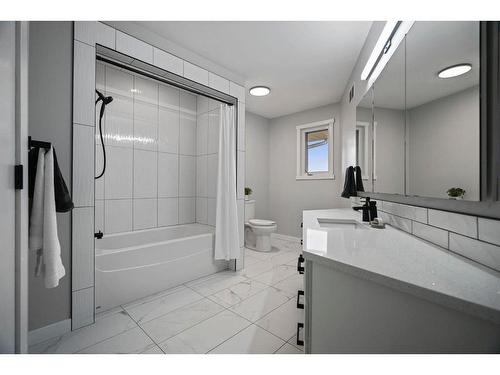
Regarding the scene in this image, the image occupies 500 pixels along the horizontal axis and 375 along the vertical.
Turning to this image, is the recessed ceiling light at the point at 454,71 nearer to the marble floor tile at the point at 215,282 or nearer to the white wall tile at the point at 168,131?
the marble floor tile at the point at 215,282

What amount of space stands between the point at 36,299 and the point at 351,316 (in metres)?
1.84

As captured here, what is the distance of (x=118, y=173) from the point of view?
2506mm

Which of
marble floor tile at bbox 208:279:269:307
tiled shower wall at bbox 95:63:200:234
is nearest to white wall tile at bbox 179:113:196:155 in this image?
tiled shower wall at bbox 95:63:200:234

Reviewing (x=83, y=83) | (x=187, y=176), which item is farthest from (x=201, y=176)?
(x=83, y=83)

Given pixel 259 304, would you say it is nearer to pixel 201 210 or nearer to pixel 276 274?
pixel 276 274

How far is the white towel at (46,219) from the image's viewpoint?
1133 millimetres

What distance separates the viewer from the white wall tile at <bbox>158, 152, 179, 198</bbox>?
288 cm

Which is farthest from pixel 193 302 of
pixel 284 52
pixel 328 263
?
pixel 284 52

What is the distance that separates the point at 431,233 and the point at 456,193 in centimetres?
25

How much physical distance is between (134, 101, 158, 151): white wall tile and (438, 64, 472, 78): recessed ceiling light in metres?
2.89

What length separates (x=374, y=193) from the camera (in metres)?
1.78

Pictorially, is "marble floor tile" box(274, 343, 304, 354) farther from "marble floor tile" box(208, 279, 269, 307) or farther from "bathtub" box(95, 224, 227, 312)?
"bathtub" box(95, 224, 227, 312)
